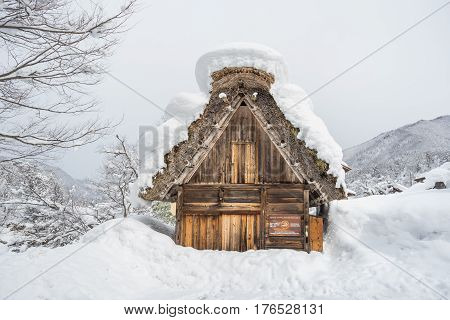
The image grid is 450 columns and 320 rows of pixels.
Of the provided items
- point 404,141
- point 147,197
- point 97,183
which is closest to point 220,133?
point 147,197

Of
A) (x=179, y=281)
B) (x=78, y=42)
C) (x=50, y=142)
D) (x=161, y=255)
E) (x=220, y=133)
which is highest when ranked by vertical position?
(x=78, y=42)

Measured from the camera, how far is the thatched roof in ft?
31.9

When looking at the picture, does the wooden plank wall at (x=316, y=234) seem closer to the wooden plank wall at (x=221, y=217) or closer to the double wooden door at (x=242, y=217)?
the double wooden door at (x=242, y=217)

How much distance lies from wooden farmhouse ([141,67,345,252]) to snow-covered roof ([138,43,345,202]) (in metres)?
0.24

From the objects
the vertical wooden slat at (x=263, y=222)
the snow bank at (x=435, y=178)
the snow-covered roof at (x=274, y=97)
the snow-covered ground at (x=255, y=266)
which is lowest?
the snow-covered ground at (x=255, y=266)

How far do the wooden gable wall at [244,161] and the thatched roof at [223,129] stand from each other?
20cm

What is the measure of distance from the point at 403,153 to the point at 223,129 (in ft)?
162

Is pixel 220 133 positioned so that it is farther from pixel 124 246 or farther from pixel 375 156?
pixel 375 156

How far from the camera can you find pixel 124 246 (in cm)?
875

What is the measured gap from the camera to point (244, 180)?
9.97 metres

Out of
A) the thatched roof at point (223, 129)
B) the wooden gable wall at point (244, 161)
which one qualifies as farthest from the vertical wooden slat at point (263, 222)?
the thatched roof at point (223, 129)

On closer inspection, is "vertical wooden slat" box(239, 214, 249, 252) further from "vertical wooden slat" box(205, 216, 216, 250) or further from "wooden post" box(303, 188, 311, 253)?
"wooden post" box(303, 188, 311, 253)

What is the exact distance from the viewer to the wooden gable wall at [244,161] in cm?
999
